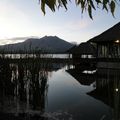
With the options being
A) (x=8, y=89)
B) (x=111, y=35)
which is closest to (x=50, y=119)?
(x=8, y=89)

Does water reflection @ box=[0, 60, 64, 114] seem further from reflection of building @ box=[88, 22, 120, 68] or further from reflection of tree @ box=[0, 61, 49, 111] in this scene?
reflection of building @ box=[88, 22, 120, 68]

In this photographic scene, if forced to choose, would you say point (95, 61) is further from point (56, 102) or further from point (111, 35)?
point (56, 102)

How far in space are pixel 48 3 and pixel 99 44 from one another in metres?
27.0

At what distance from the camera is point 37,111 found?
24.7ft

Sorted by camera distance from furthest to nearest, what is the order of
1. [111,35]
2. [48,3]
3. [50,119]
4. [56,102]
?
[111,35] < [56,102] < [50,119] < [48,3]

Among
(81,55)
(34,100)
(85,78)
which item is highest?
(81,55)

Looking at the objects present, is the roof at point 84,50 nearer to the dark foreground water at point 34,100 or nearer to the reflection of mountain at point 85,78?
the reflection of mountain at point 85,78

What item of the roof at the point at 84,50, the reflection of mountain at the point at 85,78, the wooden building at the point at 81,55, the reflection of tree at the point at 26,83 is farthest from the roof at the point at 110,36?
the reflection of tree at the point at 26,83

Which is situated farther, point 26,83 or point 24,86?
point 24,86

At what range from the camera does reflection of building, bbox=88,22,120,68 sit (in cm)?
2516

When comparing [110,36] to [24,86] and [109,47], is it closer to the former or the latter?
[109,47]

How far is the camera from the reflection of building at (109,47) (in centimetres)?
2516

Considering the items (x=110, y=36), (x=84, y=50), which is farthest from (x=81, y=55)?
(x=110, y=36)

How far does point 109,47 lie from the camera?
27.4m
